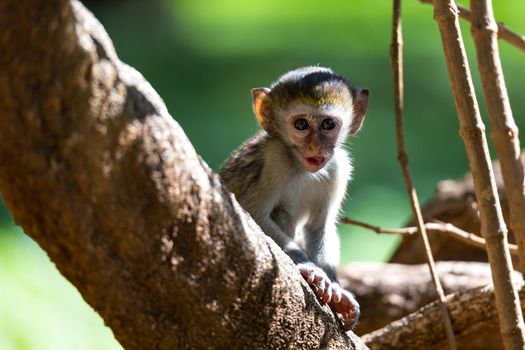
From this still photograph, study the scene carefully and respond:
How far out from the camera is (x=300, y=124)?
12.7 ft

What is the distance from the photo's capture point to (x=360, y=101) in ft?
13.7

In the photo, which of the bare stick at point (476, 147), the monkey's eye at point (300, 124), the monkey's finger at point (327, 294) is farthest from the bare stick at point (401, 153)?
the bare stick at point (476, 147)

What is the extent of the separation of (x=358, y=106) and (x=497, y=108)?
1.91 m

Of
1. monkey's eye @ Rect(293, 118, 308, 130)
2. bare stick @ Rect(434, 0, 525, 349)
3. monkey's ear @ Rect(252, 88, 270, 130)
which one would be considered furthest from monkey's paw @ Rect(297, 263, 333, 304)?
monkey's ear @ Rect(252, 88, 270, 130)

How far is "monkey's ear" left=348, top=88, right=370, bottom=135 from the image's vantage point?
4148mm

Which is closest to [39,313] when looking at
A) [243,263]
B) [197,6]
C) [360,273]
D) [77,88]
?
[360,273]

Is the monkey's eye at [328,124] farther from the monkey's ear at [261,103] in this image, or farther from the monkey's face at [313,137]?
the monkey's ear at [261,103]

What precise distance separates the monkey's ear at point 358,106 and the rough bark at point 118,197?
6.26ft

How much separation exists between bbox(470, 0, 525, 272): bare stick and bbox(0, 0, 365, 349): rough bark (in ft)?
2.27

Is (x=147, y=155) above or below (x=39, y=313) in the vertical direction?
below

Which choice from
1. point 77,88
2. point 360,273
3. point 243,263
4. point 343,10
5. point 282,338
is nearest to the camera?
point 77,88

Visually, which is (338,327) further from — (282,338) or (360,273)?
(360,273)

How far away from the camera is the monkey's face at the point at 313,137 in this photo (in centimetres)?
375

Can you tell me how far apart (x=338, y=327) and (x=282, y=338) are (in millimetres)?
393
